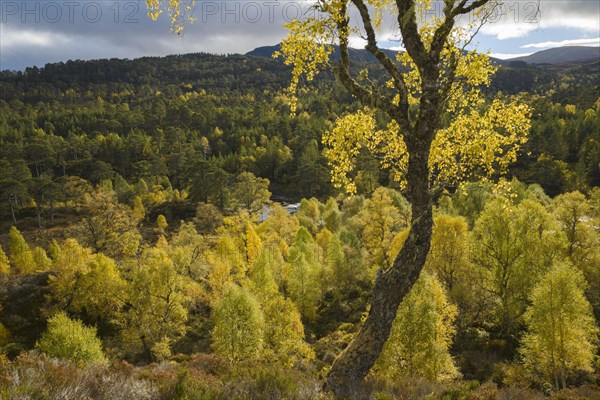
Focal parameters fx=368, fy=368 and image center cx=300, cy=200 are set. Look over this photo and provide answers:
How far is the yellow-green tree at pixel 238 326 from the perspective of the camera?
29.1m

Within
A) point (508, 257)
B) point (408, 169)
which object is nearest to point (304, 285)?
point (508, 257)

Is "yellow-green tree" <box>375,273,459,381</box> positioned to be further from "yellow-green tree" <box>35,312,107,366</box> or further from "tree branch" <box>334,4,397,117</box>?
"yellow-green tree" <box>35,312,107,366</box>

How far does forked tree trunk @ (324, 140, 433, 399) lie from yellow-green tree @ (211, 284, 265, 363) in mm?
22205

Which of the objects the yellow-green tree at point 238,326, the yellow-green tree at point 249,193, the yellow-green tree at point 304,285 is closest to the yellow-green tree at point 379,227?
the yellow-green tree at point 304,285

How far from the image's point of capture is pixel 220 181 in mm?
98438

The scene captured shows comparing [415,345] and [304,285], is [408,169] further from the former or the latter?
[304,285]

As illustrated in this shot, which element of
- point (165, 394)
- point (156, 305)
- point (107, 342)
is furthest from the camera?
point (107, 342)

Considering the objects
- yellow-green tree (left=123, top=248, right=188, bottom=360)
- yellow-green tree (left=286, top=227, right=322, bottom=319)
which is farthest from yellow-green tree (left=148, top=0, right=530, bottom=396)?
yellow-green tree (left=286, top=227, right=322, bottom=319)

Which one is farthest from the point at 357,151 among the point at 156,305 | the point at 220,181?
the point at 220,181

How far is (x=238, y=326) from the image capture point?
29625 mm

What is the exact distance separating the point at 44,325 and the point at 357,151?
44.8 metres

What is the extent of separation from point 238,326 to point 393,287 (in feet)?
78.6

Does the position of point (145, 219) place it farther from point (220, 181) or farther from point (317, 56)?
point (317, 56)

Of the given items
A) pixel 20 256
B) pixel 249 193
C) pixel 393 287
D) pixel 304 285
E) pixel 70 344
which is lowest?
pixel 304 285
